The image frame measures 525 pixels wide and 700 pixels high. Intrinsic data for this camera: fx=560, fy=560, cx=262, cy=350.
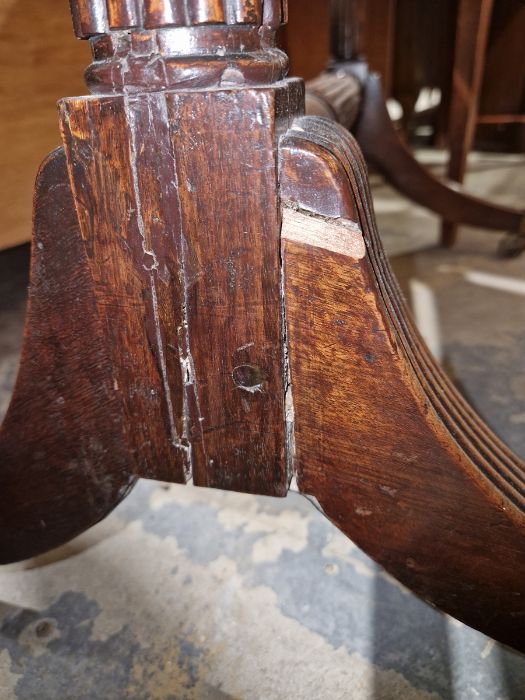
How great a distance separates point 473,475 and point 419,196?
1662mm

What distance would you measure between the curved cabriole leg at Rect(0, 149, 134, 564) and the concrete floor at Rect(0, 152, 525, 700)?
0.41 feet

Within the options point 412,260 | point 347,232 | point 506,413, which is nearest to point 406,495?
point 347,232

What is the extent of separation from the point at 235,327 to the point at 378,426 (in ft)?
0.50

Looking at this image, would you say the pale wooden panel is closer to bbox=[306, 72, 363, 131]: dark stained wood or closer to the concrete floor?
bbox=[306, 72, 363, 131]: dark stained wood

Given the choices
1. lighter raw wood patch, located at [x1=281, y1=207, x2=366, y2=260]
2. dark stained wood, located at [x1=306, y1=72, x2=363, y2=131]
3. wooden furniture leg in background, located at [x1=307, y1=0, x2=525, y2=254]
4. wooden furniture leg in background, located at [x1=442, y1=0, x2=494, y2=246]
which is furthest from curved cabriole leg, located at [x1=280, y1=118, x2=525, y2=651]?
wooden furniture leg in background, located at [x1=442, y1=0, x2=494, y2=246]

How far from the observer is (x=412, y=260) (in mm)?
2057

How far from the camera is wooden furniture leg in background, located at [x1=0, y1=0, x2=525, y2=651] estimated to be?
1.35 feet

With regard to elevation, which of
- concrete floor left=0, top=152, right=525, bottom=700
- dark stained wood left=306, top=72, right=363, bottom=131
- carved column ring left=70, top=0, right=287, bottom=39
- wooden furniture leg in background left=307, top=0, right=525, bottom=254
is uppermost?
carved column ring left=70, top=0, right=287, bottom=39

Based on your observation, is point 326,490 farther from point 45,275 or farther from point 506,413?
point 506,413

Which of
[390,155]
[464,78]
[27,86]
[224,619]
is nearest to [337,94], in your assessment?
[27,86]

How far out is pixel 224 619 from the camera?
28.8 inches

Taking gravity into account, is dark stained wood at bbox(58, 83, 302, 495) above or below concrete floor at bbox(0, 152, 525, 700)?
above

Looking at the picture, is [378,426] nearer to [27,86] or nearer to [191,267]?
[191,267]

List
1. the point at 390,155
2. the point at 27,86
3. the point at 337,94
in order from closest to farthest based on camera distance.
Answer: the point at 337,94 → the point at 27,86 → the point at 390,155
